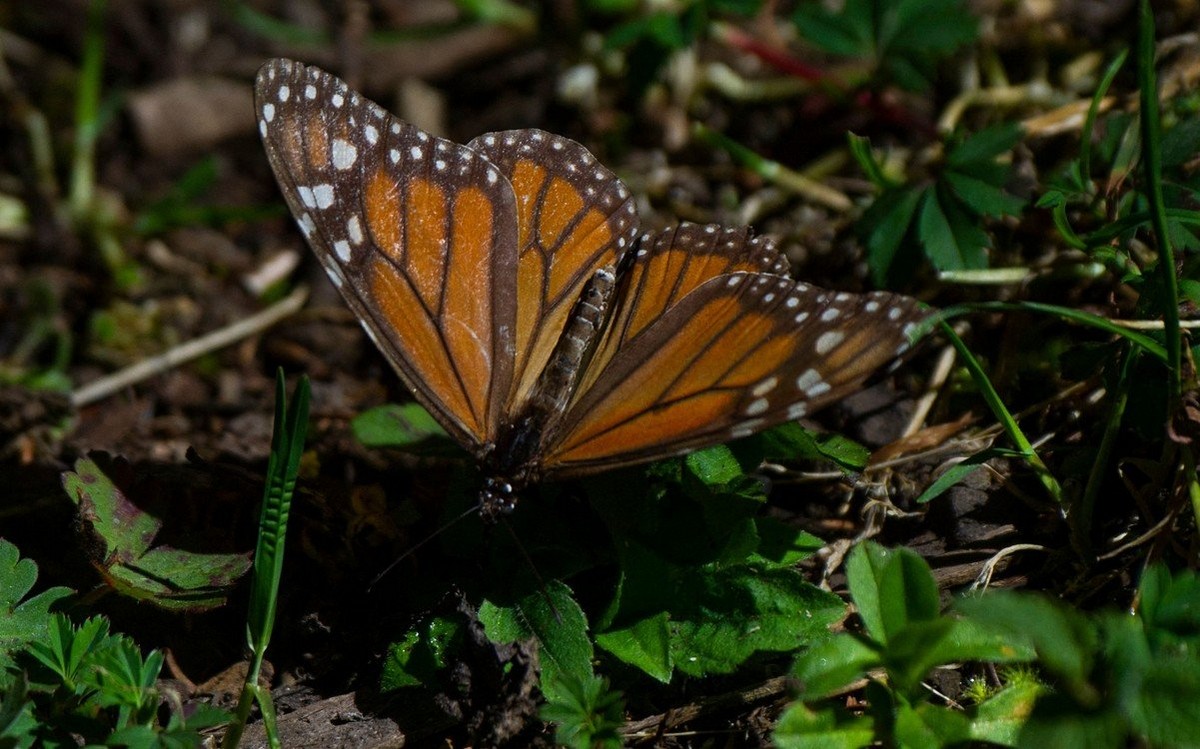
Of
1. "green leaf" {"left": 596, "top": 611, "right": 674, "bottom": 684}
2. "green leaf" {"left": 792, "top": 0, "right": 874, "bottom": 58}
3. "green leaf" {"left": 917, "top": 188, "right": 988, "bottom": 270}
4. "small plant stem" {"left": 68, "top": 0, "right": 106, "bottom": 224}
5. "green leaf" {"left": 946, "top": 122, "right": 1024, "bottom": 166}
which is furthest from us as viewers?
"small plant stem" {"left": 68, "top": 0, "right": 106, "bottom": 224}

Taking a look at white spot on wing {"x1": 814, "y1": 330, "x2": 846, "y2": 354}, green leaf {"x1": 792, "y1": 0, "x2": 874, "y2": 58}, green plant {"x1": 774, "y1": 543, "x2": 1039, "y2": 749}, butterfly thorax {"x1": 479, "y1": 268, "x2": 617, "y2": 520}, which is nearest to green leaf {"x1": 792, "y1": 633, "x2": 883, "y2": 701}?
green plant {"x1": 774, "y1": 543, "x2": 1039, "y2": 749}

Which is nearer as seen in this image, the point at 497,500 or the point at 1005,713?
the point at 1005,713

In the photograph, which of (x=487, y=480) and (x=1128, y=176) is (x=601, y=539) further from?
(x=1128, y=176)

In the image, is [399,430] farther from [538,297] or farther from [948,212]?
[948,212]

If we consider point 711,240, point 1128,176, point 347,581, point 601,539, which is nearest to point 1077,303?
point 1128,176

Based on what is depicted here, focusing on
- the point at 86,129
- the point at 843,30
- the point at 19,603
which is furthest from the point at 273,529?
the point at 86,129

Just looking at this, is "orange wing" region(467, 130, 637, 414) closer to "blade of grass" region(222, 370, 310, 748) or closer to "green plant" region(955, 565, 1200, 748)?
"blade of grass" region(222, 370, 310, 748)
